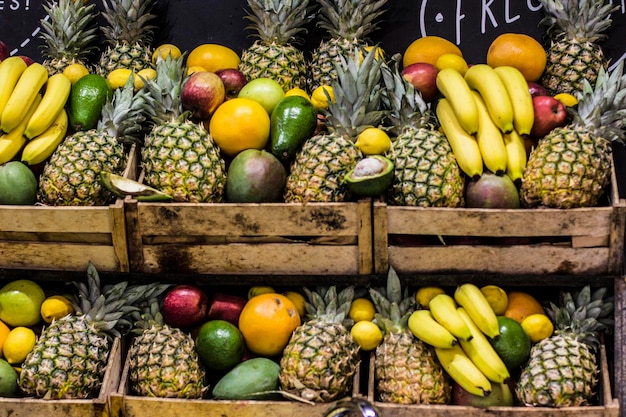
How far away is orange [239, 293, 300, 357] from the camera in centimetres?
336

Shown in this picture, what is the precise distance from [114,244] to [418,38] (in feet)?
6.06

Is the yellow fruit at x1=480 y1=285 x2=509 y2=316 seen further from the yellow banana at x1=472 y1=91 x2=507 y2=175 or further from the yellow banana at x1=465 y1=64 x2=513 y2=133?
the yellow banana at x1=465 y1=64 x2=513 y2=133

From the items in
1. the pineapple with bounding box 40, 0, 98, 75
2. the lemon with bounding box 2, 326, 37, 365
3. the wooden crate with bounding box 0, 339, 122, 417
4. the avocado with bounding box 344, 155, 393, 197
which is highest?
the pineapple with bounding box 40, 0, 98, 75

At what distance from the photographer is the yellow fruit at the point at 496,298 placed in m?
3.41

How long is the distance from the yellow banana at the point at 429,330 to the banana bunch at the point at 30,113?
5.63 ft

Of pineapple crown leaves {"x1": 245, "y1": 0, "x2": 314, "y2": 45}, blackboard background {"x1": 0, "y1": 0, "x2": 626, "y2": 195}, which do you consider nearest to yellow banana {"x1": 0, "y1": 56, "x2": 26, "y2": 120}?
blackboard background {"x1": 0, "y1": 0, "x2": 626, "y2": 195}

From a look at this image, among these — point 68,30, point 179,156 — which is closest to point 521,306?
point 179,156

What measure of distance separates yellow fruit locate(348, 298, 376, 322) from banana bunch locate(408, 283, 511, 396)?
0.22 metres

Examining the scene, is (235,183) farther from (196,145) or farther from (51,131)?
(51,131)

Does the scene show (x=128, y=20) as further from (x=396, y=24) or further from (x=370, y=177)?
(x=370, y=177)

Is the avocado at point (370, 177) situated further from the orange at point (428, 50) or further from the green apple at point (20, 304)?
the green apple at point (20, 304)

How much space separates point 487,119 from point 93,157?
1.66 metres

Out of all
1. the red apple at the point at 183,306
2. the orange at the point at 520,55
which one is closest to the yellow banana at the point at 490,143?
the orange at the point at 520,55

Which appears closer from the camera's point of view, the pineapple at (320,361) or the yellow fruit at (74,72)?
the pineapple at (320,361)
